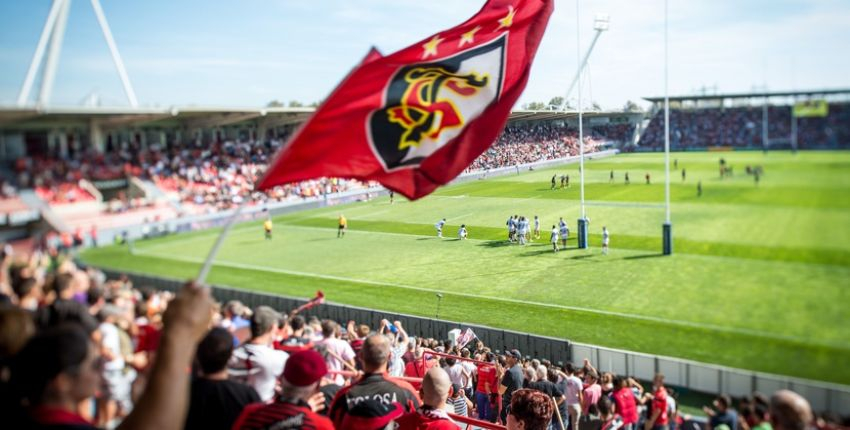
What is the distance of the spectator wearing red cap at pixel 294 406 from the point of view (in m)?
3.29

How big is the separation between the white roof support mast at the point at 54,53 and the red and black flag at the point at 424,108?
2.05 meters

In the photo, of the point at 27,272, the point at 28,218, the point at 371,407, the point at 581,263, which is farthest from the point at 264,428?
the point at 581,263

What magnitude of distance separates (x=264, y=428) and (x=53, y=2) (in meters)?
4.55

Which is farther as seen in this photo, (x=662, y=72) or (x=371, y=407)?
(x=662, y=72)

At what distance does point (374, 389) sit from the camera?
3975mm

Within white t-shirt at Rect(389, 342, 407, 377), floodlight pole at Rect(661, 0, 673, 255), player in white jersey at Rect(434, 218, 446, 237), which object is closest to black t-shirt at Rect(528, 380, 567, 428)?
white t-shirt at Rect(389, 342, 407, 377)

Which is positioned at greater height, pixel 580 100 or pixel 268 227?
pixel 580 100

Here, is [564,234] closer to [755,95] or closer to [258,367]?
[755,95]

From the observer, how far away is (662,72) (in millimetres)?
6812

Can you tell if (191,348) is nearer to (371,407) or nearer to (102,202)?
(371,407)

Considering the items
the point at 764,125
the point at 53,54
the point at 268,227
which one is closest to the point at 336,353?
the point at 268,227

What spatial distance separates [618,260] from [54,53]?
18.3ft

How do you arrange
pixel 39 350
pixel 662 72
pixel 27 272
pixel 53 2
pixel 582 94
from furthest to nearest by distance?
pixel 582 94 → pixel 662 72 → pixel 53 2 → pixel 27 272 → pixel 39 350

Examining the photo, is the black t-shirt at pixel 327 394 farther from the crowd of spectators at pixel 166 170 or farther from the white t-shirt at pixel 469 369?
the white t-shirt at pixel 469 369
